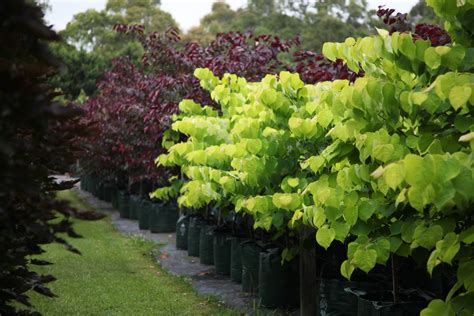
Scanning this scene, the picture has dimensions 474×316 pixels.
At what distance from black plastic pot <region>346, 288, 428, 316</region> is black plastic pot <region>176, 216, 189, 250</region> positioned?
5.72 m

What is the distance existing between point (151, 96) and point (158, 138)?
1178 mm

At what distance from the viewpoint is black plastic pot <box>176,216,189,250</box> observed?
10.9 metres

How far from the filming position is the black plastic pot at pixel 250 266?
7582 millimetres

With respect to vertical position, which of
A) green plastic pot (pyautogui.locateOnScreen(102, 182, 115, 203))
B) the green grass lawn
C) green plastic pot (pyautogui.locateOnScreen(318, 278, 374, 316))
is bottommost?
the green grass lawn

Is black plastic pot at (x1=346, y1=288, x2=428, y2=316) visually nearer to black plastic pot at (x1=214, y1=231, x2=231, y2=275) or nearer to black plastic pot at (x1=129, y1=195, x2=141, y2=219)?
black plastic pot at (x1=214, y1=231, x2=231, y2=275)

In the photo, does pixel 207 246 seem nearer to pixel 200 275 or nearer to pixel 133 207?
pixel 200 275

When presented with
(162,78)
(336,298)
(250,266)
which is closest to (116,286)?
(250,266)

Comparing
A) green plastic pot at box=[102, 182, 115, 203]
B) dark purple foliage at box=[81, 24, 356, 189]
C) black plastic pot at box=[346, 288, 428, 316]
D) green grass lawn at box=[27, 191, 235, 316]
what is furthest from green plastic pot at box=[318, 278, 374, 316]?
green plastic pot at box=[102, 182, 115, 203]

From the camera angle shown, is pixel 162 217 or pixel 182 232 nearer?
pixel 182 232

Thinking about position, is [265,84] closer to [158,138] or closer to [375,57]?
[375,57]

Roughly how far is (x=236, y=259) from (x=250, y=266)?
2.36 feet

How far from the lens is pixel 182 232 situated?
1095cm

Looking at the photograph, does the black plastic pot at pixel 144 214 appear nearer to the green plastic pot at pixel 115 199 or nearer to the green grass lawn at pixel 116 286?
the green grass lawn at pixel 116 286

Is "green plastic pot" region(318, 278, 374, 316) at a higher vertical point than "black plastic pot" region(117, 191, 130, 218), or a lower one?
lower
